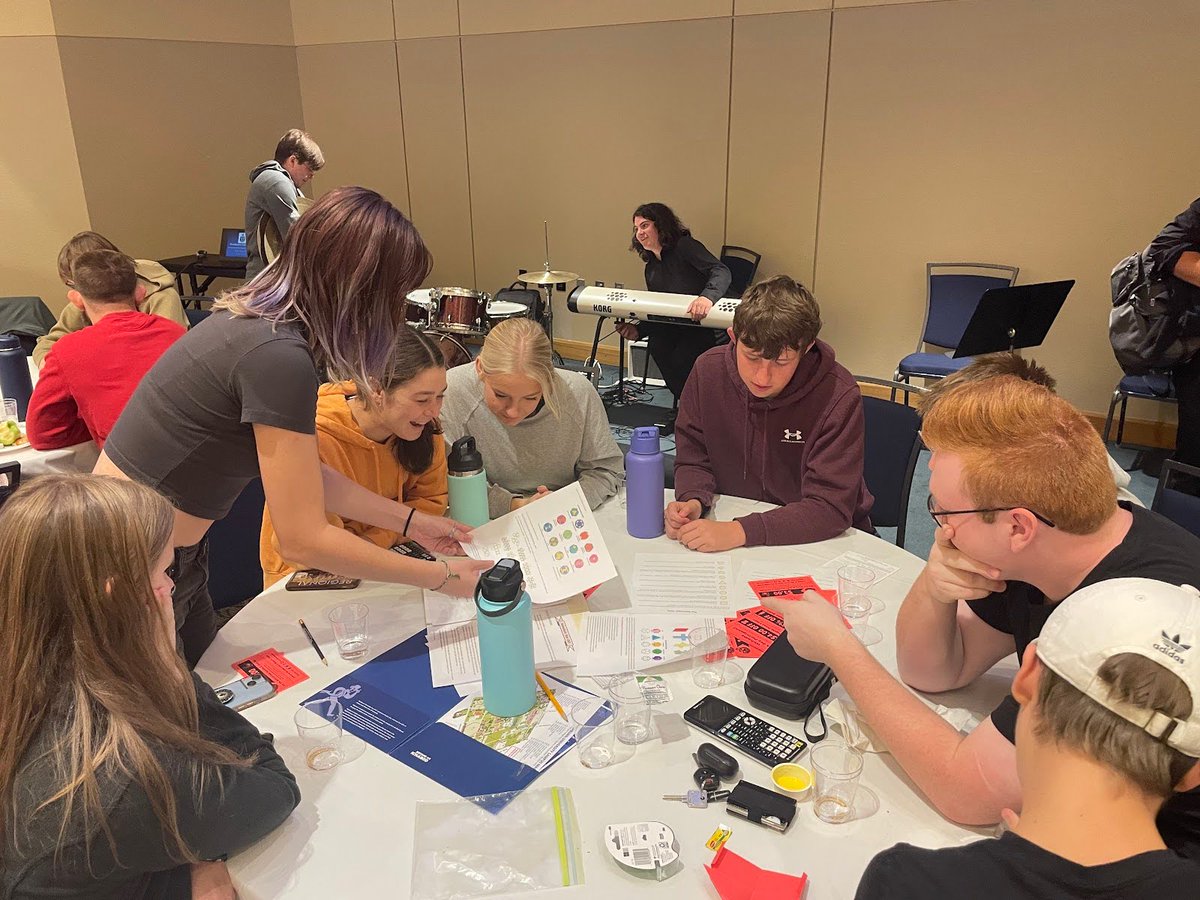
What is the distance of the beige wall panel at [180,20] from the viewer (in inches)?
239

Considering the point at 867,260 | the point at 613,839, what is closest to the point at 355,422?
the point at 613,839

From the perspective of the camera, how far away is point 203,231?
712 cm

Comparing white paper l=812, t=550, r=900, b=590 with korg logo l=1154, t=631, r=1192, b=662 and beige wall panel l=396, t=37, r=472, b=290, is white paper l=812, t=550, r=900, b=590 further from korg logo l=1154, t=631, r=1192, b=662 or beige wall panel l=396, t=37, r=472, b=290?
beige wall panel l=396, t=37, r=472, b=290

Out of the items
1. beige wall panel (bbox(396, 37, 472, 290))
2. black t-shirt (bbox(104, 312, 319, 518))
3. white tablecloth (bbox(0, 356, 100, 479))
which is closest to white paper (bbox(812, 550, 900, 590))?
black t-shirt (bbox(104, 312, 319, 518))

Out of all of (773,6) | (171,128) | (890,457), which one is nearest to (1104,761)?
(890,457)

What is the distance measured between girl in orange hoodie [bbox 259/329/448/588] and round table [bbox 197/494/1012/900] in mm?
448

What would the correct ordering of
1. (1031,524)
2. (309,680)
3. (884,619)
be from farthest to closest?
(884,619)
(309,680)
(1031,524)

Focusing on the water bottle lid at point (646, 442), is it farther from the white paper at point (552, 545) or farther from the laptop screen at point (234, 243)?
the laptop screen at point (234, 243)

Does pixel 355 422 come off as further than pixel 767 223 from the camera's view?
No

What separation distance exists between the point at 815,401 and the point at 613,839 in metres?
1.43

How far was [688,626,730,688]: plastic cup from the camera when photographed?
1.49 metres

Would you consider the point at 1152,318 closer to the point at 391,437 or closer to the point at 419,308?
the point at 391,437

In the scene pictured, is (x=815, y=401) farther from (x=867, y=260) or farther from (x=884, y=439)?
(x=867, y=260)

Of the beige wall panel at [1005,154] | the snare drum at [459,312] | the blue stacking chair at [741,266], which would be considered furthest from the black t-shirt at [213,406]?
the beige wall panel at [1005,154]
